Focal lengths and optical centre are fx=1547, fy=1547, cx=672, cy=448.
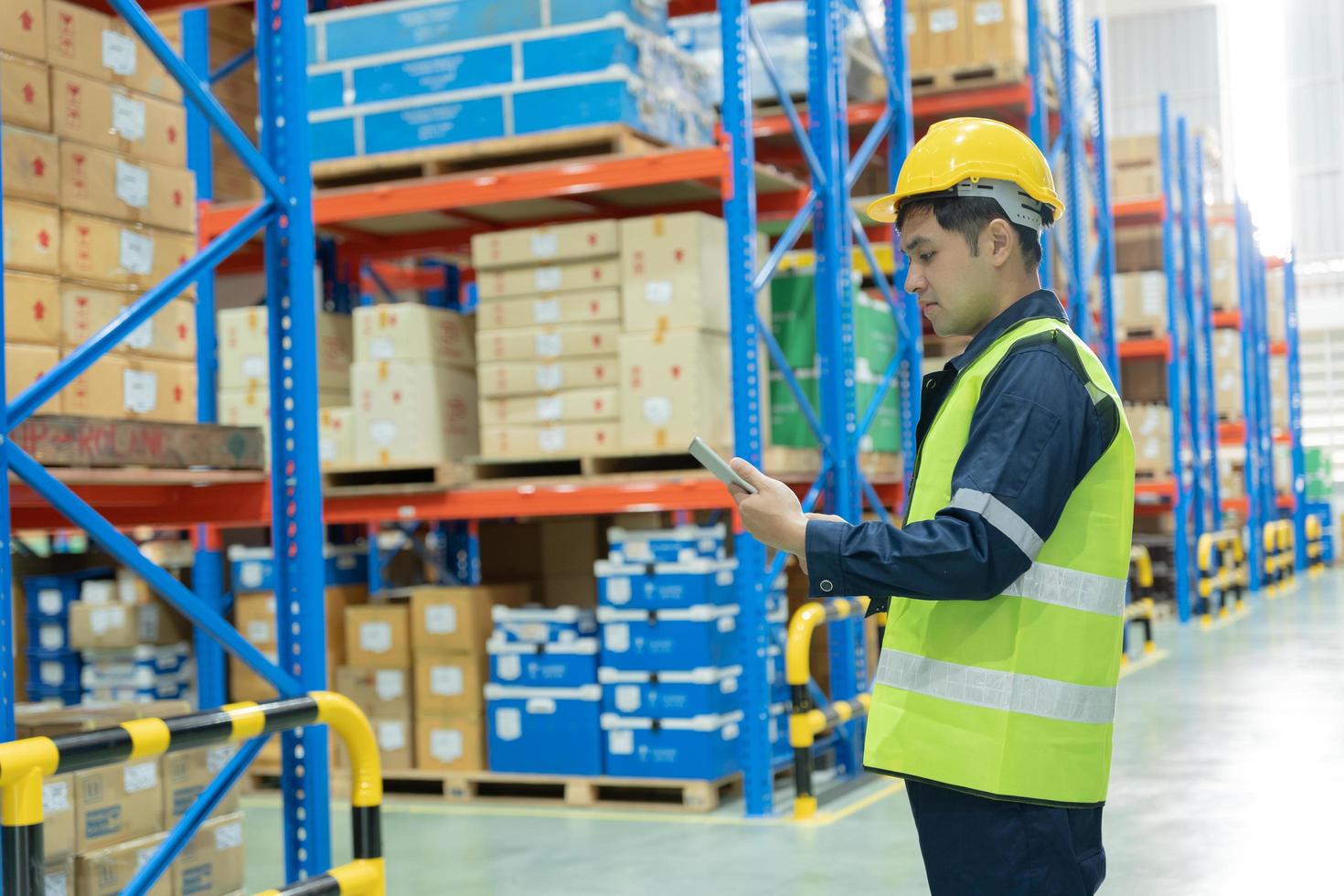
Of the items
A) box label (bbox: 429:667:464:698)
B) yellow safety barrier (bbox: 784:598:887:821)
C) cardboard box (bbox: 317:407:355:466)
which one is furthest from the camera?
box label (bbox: 429:667:464:698)

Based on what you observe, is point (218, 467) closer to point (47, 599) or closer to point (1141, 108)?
point (47, 599)

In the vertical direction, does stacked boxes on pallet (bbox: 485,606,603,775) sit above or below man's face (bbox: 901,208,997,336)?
below

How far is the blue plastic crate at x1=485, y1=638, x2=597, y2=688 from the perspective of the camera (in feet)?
23.9

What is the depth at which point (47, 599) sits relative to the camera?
→ 8.66 meters

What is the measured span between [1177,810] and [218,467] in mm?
4465

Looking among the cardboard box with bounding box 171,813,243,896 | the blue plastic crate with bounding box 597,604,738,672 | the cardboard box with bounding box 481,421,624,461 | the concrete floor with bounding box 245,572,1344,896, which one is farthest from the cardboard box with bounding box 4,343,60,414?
the blue plastic crate with bounding box 597,604,738,672

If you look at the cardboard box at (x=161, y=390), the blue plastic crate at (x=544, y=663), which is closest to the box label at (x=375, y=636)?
the blue plastic crate at (x=544, y=663)

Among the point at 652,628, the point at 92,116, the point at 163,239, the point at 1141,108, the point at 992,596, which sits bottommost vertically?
the point at 652,628

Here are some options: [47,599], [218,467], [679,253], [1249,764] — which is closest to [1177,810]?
[1249,764]

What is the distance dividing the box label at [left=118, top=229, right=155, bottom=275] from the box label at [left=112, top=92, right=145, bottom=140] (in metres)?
0.27

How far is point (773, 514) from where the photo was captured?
2322 millimetres

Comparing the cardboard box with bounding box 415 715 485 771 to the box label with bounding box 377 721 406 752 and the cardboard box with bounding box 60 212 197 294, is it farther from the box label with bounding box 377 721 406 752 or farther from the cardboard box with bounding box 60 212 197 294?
the cardboard box with bounding box 60 212 197 294

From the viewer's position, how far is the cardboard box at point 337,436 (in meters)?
7.51

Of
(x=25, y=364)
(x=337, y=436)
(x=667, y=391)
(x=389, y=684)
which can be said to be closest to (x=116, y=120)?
(x=25, y=364)
